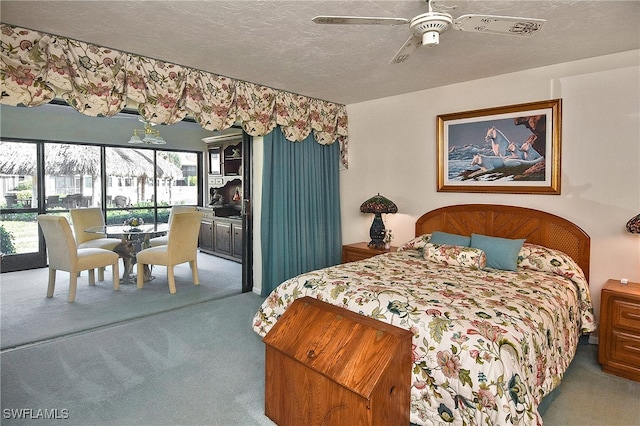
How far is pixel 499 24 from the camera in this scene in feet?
6.27

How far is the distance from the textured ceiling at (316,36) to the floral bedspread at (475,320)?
168 centimetres

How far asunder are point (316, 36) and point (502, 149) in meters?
2.19

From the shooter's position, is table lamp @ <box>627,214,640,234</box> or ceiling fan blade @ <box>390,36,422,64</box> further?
table lamp @ <box>627,214,640,234</box>

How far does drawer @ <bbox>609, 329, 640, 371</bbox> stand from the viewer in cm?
262

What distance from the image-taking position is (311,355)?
1.98m

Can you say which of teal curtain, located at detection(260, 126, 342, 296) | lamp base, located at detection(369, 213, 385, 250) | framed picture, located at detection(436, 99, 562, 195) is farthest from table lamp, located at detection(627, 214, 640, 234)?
teal curtain, located at detection(260, 126, 342, 296)

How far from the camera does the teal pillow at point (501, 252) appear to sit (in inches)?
123

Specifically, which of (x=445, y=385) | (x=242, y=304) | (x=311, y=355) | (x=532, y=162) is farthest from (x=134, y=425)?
(x=532, y=162)

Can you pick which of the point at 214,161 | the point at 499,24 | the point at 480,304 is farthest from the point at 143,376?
the point at 214,161

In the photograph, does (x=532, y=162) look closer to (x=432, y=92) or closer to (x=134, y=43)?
(x=432, y=92)

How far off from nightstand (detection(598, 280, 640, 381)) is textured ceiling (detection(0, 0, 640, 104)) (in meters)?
1.86

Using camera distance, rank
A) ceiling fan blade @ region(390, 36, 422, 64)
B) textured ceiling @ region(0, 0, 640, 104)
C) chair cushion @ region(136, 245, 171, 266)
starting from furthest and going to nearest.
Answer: chair cushion @ region(136, 245, 171, 266) < textured ceiling @ region(0, 0, 640, 104) < ceiling fan blade @ region(390, 36, 422, 64)

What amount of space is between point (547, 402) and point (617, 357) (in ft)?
2.82

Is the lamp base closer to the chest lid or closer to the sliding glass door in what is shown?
the chest lid
